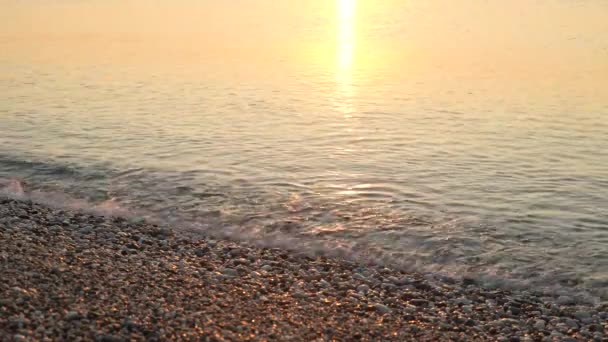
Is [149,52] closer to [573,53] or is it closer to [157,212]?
[573,53]

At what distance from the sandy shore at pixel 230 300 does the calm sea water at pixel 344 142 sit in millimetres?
1568

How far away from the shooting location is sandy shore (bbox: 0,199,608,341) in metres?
9.95

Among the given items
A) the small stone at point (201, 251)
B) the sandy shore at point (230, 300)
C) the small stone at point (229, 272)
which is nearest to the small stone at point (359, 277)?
the sandy shore at point (230, 300)

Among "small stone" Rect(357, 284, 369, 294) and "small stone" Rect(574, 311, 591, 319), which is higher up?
"small stone" Rect(357, 284, 369, 294)

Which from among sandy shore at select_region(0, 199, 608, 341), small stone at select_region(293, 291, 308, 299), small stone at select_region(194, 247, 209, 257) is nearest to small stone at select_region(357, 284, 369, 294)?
sandy shore at select_region(0, 199, 608, 341)

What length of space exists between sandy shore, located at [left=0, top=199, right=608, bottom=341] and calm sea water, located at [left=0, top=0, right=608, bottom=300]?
1.57 metres

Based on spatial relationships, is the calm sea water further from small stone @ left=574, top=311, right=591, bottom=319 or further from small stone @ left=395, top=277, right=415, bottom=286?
small stone @ left=574, top=311, right=591, bottom=319

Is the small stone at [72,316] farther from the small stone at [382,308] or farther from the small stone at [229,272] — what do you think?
the small stone at [382,308]

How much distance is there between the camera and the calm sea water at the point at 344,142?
15727mm

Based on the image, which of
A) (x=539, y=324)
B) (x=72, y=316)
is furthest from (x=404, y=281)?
(x=72, y=316)

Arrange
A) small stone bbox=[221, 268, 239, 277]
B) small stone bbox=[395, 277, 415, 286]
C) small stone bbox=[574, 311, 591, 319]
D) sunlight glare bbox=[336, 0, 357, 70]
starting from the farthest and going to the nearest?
sunlight glare bbox=[336, 0, 357, 70]
small stone bbox=[395, 277, 415, 286]
small stone bbox=[221, 268, 239, 277]
small stone bbox=[574, 311, 591, 319]

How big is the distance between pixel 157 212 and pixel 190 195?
58.3 inches

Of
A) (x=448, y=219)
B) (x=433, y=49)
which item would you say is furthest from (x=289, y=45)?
(x=448, y=219)

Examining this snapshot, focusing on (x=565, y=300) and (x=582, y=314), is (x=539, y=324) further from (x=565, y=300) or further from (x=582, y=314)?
(x=565, y=300)
